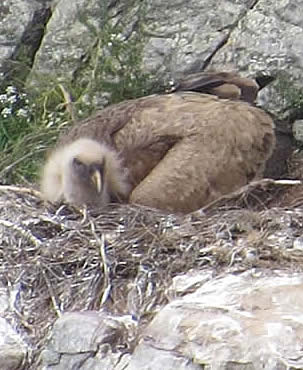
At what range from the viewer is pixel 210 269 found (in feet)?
19.7

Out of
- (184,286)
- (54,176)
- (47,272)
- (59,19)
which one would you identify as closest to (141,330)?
(184,286)

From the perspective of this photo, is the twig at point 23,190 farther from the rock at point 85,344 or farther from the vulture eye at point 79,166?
the rock at point 85,344

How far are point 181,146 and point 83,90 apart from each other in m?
1.57

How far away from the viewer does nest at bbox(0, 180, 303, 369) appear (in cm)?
593

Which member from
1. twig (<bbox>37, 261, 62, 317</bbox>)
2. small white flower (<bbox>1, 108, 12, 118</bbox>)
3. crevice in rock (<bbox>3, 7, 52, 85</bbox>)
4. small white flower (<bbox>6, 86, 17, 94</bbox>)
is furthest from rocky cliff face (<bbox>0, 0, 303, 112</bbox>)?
twig (<bbox>37, 261, 62, 317</bbox>)

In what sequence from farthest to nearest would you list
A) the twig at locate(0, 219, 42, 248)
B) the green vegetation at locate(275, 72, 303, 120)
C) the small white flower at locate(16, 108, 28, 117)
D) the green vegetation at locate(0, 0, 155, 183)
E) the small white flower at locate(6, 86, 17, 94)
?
the small white flower at locate(6, 86, 17, 94), the small white flower at locate(16, 108, 28, 117), the green vegetation at locate(0, 0, 155, 183), the green vegetation at locate(275, 72, 303, 120), the twig at locate(0, 219, 42, 248)

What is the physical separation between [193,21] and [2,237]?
7.65 ft

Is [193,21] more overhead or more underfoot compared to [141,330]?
more overhead

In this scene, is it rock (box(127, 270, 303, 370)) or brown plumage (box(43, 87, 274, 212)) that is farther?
brown plumage (box(43, 87, 274, 212))

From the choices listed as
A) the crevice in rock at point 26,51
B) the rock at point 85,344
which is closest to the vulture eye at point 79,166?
the rock at point 85,344

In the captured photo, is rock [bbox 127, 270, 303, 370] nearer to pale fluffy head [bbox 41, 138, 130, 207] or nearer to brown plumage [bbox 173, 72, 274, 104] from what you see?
pale fluffy head [bbox 41, 138, 130, 207]

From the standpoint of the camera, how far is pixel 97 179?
22.2 ft

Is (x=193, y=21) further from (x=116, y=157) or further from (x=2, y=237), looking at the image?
(x=2, y=237)

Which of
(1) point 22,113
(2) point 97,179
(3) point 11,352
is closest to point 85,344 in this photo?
(3) point 11,352
